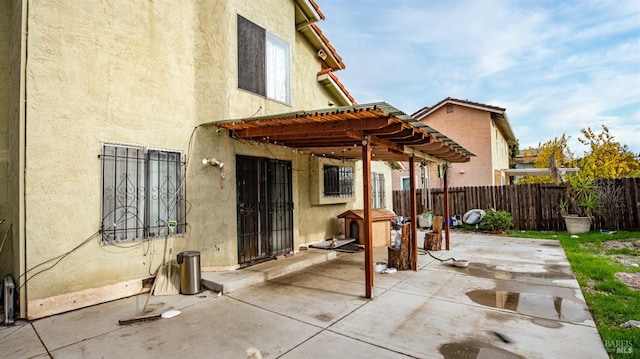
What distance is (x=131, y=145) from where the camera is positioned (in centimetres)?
552

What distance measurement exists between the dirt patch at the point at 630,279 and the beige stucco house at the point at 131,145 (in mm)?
6771

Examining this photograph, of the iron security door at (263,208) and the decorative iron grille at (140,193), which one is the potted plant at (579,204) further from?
the decorative iron grille at (140,193)

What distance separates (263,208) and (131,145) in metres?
3.09

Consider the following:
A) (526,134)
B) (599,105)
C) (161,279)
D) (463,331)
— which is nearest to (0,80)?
(161,279)

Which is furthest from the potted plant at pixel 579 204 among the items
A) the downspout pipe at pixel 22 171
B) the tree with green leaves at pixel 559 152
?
the downspout pipe at pixel 22 171

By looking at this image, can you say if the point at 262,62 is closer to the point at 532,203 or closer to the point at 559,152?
the point at 532,203

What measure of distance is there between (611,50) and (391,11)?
723 cm

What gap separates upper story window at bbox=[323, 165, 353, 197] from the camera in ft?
33.2

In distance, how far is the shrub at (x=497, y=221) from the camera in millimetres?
13289

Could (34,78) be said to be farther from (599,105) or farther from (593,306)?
(599,105)

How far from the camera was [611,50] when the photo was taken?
33.8ft

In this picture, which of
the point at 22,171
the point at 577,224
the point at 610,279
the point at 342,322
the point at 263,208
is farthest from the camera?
the point at 577,224

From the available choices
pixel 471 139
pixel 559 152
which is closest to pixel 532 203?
pixel 471 139

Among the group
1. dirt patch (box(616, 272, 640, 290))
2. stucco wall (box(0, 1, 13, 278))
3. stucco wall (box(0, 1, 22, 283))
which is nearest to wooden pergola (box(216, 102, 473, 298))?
stucco wall (box(0, 1, 22, 283))
